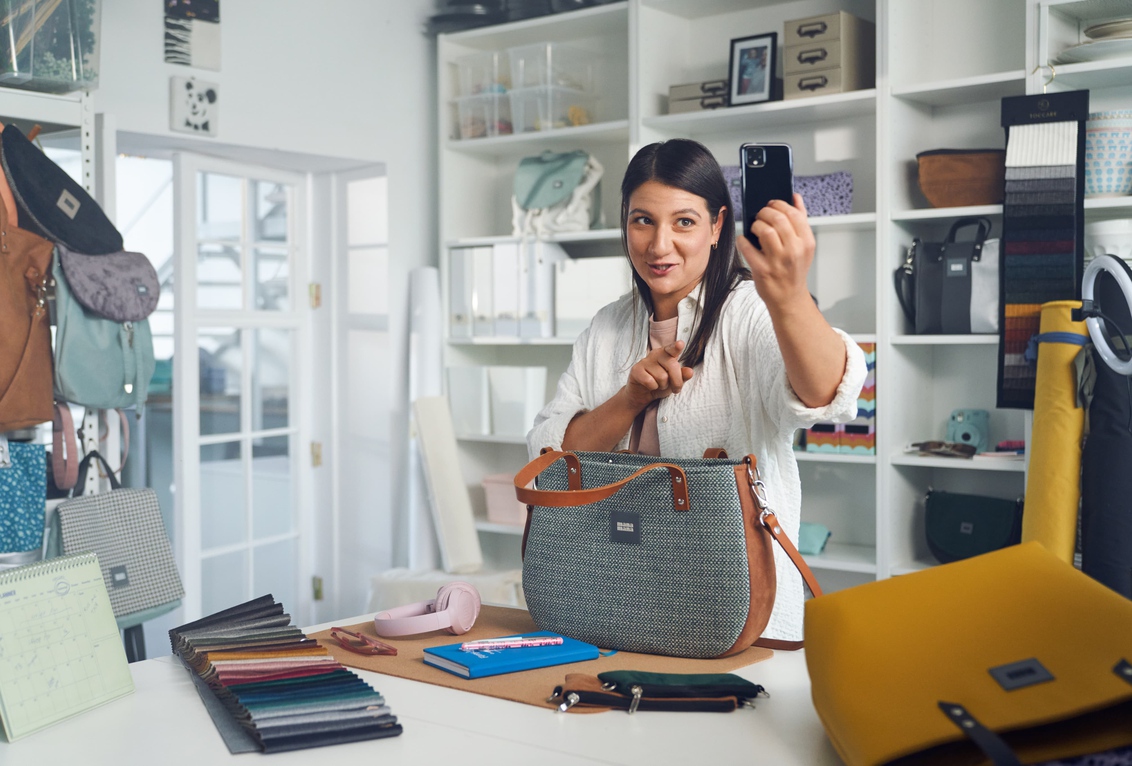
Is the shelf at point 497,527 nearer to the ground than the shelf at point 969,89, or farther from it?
nearer to the ground

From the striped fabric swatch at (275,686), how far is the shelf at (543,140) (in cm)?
262

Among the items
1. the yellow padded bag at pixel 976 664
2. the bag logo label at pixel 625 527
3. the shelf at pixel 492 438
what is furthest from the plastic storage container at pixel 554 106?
the yellow padded bag at pixel 976 664

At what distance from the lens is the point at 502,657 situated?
A: 4.55ft

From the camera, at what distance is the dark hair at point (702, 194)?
1.73 meters

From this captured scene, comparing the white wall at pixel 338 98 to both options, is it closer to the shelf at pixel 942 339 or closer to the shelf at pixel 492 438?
the shelf at pixel 492 438

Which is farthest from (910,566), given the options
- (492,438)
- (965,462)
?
(492,438)

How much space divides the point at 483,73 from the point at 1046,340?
231 cm

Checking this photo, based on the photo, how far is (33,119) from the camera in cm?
267

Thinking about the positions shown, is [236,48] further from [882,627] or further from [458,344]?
[882,627]

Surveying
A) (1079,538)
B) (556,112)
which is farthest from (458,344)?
(1079,538)

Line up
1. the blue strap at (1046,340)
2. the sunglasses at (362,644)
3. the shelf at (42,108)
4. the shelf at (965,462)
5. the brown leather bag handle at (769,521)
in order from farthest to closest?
the shelf at (965,462) < the blue strap at (1046,340) < the shelf at (42,108) < the sunglasses at (362,644) < the brown leather bag handle at (769,521)

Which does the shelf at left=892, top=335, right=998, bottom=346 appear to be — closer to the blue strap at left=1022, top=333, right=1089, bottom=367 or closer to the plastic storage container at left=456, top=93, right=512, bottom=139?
the blue strap at left=1022, top=333, right=1089, bottom=367

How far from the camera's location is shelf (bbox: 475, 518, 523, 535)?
390 cm

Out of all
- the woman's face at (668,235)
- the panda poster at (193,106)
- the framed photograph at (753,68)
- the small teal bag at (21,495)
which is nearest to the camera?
the woman's face at (668,235)
